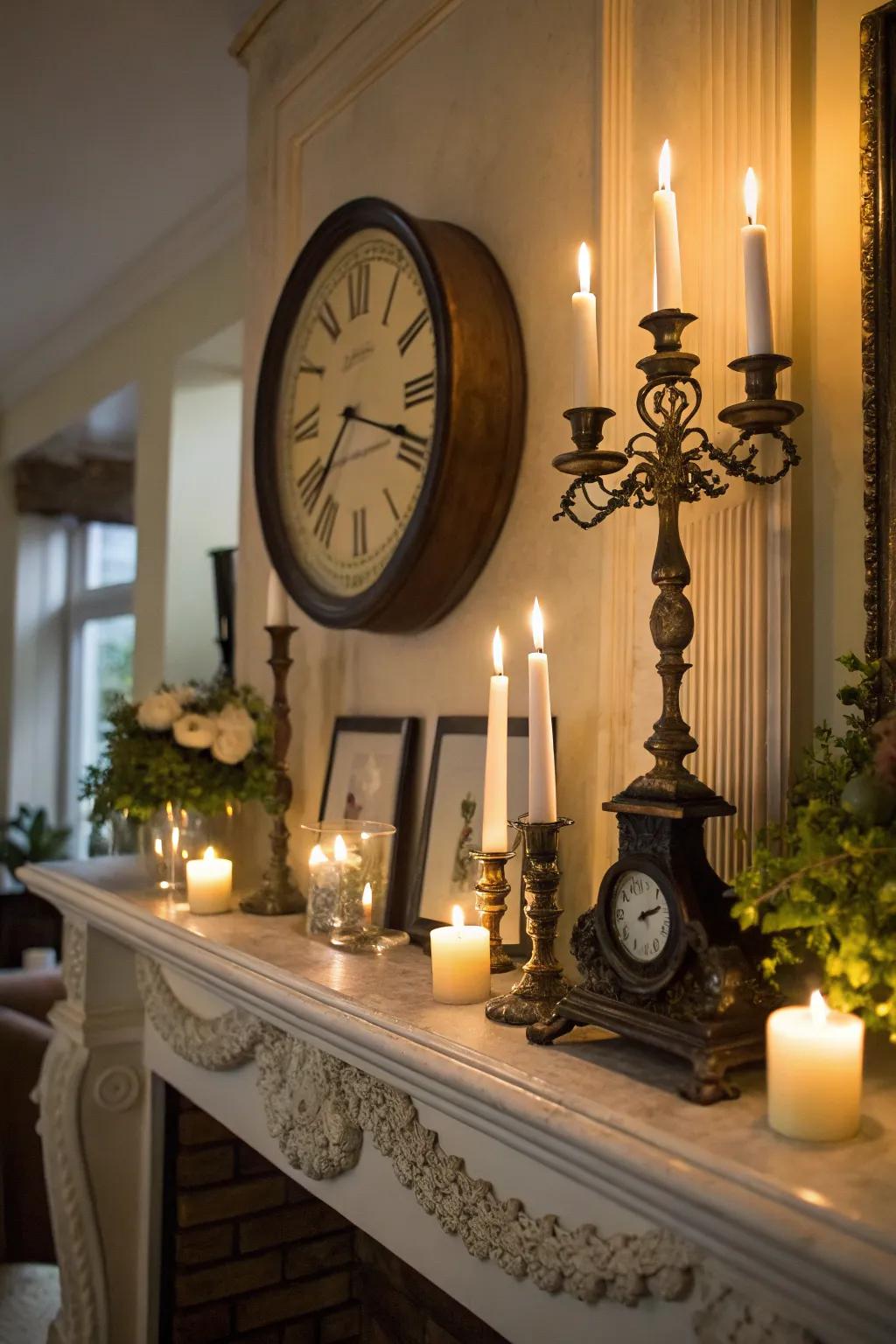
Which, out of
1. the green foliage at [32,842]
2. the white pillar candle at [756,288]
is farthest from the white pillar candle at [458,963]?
the green foliage at [32,842]

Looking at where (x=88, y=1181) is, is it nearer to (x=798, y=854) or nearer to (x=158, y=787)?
(x=158, y=787)

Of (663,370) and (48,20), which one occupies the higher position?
(48,20)

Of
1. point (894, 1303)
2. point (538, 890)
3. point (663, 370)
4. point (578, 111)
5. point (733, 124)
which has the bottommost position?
point (894, 1303)

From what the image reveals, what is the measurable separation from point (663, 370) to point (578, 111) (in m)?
0.58

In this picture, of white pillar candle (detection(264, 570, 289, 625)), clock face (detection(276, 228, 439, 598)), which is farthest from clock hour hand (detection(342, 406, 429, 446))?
white pillar candle (detection(264, 570, 289, 625))

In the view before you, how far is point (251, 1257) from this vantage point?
6.38 ft

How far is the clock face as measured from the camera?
1.53 meters

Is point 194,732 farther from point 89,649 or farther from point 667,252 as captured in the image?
point 89,649

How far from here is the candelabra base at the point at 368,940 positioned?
1374mm

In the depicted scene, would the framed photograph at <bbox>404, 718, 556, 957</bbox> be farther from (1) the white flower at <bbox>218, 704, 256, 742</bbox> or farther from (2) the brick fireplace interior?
(2) the brick fireplace interior

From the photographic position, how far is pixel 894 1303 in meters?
0.60

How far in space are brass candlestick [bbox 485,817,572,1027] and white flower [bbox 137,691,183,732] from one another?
2.82 feet

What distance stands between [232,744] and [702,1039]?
3.43 feet

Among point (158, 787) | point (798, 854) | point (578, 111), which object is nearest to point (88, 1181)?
point (158, 787)
